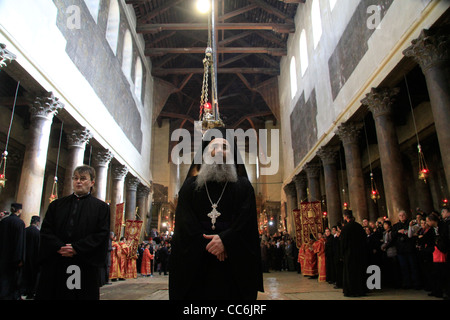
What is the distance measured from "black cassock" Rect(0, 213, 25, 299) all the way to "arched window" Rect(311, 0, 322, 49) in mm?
13503

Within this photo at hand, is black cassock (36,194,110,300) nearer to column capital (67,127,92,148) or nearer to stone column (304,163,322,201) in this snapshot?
column capital (67,127,92,148)

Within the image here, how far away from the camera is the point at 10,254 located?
4.77 meters

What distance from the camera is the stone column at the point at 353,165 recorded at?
10.9 meters

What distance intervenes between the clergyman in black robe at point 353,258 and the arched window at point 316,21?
34.2 feet

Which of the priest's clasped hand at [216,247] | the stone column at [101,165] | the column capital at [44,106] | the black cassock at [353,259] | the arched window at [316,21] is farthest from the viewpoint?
the arched window at [316,21]

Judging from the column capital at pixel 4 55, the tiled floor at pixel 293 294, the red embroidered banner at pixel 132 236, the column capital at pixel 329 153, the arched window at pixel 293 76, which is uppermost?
the arched window at pixel 293 76

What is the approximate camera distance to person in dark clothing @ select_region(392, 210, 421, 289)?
665 centimetres

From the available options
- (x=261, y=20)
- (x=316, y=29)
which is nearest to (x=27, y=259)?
(x=316, y=29)

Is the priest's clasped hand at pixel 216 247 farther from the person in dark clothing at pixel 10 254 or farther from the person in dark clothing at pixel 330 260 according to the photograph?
the person in dark clothing at pixel 330 260

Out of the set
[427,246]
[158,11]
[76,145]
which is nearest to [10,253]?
[427,246]

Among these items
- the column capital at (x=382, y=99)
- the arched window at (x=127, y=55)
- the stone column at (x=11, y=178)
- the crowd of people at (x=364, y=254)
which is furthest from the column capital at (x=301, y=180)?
the stone column at (x=11, y=178)

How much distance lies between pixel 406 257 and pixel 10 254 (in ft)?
24.5

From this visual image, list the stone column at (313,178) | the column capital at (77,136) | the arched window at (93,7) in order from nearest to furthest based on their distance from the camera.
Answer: the column capital at (77,136) < the arched window at (93,7) < the stone column at (313,178)

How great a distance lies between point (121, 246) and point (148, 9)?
13794 mm
